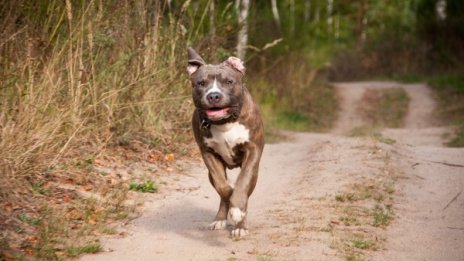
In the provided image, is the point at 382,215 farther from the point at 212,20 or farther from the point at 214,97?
the point at 212,20

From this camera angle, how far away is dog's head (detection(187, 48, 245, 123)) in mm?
6430

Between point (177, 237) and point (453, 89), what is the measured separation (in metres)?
17.9

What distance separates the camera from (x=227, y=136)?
6746 mm

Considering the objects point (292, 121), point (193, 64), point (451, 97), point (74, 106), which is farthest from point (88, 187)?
point (451, 97)

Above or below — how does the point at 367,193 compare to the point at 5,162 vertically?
below

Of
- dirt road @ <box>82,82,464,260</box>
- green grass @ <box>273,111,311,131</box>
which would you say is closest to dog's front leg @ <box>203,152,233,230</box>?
dirt road @ <box>82,82,464,260</box>

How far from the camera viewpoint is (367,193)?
868 cm

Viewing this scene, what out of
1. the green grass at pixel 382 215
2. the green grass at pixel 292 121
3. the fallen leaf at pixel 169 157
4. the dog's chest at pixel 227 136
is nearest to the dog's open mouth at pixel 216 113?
the dog's chest at pixel 227 136

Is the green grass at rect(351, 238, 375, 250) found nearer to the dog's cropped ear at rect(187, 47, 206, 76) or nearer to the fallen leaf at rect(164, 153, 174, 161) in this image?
the dog's cropped ear at rect(187, 47, 206, 76)

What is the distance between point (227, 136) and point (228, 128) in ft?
0.22

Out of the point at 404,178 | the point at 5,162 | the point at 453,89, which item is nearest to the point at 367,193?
the point at 404,178

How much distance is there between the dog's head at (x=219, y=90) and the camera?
6.43 metres

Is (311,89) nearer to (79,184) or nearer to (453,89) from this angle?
(453,89)

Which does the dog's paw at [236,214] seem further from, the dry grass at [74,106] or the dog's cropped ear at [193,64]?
the dog's cropped ear at [193,64]
